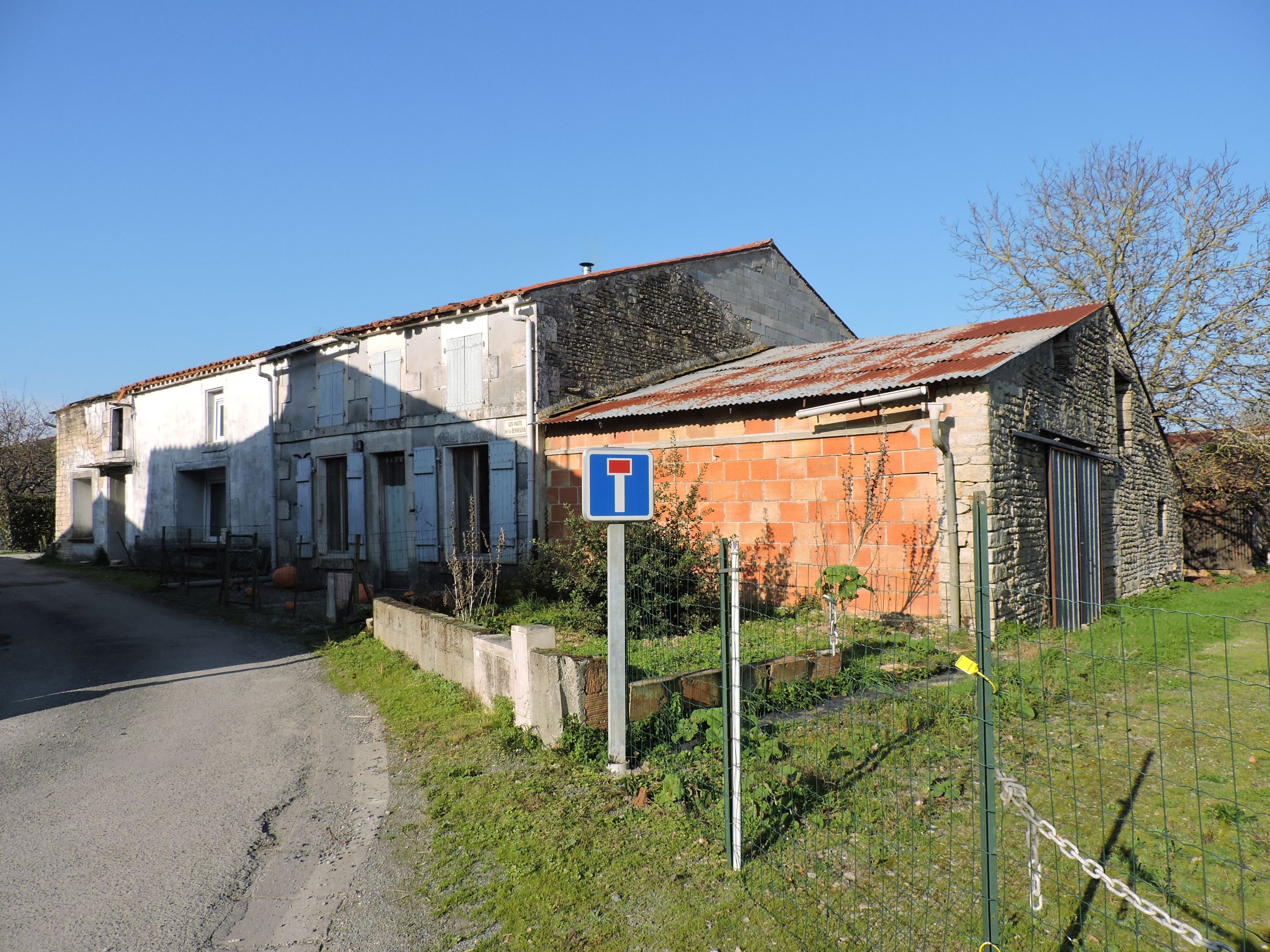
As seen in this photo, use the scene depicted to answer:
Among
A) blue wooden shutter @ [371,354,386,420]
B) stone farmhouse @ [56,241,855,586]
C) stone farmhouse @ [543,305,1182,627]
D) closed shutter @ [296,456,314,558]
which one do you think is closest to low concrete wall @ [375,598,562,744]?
stone farmhouse @ [56,241,855,586]

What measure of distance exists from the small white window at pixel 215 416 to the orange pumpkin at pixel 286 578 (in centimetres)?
535

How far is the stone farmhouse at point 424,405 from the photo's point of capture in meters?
13.2

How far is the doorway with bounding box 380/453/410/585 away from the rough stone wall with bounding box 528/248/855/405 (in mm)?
4083

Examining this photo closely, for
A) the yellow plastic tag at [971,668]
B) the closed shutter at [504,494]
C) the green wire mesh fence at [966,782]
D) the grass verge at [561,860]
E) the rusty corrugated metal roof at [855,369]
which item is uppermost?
the rusty corrugated metal roof at [855,369]

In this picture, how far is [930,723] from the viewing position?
18.0 feet

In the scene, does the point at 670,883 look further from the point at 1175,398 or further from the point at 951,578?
the point at 1175,398

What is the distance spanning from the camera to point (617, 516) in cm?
465

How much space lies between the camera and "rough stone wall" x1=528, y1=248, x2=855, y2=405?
13.3 meters

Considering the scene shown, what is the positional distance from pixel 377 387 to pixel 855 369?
9.34 m

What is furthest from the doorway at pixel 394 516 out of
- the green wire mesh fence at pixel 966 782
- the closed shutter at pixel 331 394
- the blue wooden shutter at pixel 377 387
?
the green wire mesh fence at pixel 966 782

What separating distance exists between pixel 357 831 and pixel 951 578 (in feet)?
21.3

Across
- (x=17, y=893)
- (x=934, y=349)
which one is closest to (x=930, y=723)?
(x=17, y=893)

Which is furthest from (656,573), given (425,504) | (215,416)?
(215,416)

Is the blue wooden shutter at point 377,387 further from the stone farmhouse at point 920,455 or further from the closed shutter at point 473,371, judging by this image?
the stone farmhouse at point 920,455
